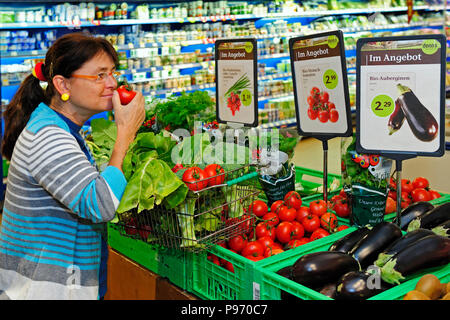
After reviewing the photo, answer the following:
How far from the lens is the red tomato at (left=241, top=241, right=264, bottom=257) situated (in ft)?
6.05

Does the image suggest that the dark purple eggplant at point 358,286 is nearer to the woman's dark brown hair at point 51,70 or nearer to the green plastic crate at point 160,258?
the green plastic crate at point 160,258

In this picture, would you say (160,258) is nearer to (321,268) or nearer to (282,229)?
(282,229)

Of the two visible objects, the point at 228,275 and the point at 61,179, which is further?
the point at 228,275

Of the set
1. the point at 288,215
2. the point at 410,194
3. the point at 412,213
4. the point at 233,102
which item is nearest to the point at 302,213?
the point at 288,215

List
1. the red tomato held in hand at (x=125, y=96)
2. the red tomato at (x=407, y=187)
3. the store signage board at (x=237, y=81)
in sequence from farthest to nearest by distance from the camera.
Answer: the store signage board at (x=237, y=81) < the red tomato at (x=407, y=187) < the red tomato held in hand at (x=125, y=96)

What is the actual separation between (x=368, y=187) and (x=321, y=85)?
0.51 metres

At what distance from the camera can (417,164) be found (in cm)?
354

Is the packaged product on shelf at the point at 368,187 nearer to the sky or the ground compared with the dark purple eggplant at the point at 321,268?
nearer to the sky

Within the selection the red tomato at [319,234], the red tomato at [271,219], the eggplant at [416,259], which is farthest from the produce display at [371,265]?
the red tomato at [271,219]

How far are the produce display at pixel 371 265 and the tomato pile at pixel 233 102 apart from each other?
3.90 ft

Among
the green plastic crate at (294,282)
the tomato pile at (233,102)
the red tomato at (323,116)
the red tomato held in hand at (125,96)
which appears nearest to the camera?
the green plastic crate at (294,282)

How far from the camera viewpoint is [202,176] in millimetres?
1708

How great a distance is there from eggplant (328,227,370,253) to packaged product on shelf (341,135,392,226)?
19 centimetres

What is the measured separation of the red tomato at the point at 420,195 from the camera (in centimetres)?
224
